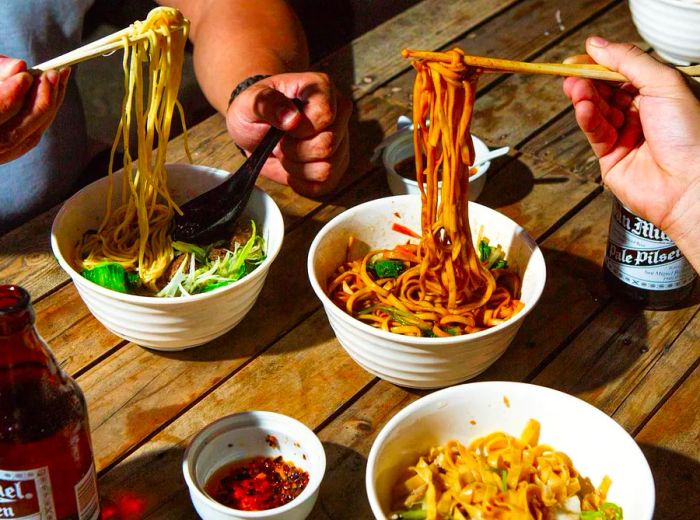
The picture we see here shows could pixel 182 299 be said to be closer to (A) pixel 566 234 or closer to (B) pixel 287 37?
(A) pixel 566 234

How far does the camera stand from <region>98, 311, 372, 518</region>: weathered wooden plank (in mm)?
1365

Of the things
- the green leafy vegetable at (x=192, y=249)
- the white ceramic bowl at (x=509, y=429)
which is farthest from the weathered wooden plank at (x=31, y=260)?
the white ceramic bowl at (x=509, y=429)

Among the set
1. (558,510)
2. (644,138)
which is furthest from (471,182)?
(558,510)

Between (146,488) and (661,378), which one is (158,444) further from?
(661,378)

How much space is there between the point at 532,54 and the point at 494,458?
4.43 ft

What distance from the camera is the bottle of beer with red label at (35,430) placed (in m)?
1.10

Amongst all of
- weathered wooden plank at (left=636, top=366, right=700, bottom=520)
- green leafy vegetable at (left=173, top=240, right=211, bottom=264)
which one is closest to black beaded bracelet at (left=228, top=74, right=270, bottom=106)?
green leafy vegetable at (left=173, top=240, right=211, bottom=264)

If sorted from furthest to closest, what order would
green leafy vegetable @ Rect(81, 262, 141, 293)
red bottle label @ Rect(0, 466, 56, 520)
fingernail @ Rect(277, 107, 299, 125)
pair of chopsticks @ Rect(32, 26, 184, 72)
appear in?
fingernail @ Rect(277, 107, 299, 125) < green leafy vegetable @ Rect(81, 262, 141, 293) < pair of chopsticks @ Rect(32, 26, 184, 72) < red bottle label @ Rect(0, 466, 56, 520)

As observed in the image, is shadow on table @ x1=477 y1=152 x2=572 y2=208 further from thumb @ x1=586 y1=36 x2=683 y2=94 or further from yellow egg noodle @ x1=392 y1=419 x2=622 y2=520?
yellow egg noodle @ x1=392 y1=419 x2=622 y2=520

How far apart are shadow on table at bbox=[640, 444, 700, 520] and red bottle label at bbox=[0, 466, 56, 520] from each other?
33.6 inches

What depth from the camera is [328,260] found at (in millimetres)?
1678

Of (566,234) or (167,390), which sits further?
(566,234)

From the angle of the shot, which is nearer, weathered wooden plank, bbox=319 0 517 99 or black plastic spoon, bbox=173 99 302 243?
black plastic spoon, bbox=173 99 302 243

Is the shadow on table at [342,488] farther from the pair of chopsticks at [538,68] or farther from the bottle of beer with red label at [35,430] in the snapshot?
the pair of chopsticks at [538,68]
